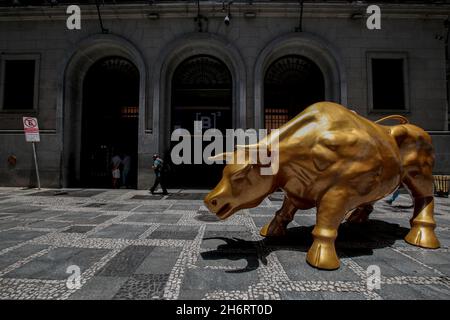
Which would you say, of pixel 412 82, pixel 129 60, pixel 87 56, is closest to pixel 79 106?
pixel 87 56

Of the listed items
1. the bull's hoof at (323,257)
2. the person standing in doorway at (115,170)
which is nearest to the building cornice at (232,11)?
the person standing in doorway at (115,170)

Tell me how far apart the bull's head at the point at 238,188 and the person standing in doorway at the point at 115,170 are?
35.4 ft

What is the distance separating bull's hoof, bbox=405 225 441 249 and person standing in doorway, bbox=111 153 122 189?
39.0ft

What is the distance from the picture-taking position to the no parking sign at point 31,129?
10850 mm

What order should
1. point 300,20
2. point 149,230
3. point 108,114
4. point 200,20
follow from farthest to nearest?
point 108,114
point 200,20
point 300,20
point 149,230

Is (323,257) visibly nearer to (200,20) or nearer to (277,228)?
(277,228)

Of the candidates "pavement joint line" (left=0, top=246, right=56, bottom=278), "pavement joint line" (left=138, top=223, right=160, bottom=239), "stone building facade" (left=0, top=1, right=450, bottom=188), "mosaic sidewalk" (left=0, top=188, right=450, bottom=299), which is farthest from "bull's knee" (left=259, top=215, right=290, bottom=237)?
"stone building facade" (left=0, top=1, right=450, bottom=188)

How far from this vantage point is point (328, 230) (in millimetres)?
2582

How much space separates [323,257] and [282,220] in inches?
43.6

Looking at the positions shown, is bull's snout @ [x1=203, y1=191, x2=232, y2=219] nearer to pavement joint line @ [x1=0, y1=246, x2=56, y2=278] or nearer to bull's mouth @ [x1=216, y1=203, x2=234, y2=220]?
bull's mouth @ [x1=216, y1=203, x2=234, y2=220]

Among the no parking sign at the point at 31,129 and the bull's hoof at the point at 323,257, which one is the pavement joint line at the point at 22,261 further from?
the no parking sign at the point at 31,129

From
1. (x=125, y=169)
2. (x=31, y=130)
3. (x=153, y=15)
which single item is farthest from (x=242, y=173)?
(x=31, y=130)

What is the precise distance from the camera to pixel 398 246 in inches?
131

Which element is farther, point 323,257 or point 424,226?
point 424,226
